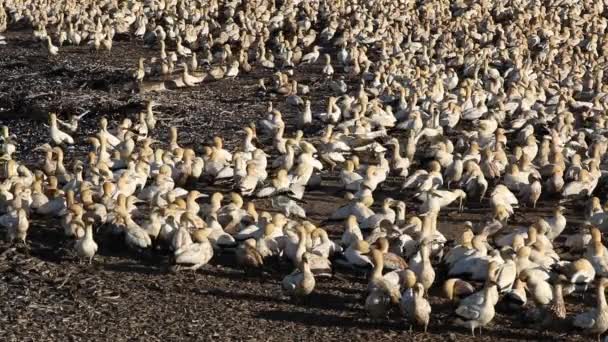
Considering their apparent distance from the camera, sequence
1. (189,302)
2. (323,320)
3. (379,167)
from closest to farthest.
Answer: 1. (323,320)
2. (189,302)
3. (379,167)

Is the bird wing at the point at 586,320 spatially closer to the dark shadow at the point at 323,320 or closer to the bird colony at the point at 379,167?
the bird colony at the point at 379,167

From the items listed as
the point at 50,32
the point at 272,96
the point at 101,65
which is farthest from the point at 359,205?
the point at 50,32

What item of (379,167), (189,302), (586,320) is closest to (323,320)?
(189,302)

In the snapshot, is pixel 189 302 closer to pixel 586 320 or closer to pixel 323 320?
pixel 323 320

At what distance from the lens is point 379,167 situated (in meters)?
13.1

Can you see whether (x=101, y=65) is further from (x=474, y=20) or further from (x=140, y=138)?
(x=474, y=20)

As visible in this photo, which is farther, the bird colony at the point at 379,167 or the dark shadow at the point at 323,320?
the bird colony at the point at 379,167

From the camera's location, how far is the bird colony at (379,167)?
9836mm

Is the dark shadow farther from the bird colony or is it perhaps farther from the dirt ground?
the bird colony

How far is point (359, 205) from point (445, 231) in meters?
1.19

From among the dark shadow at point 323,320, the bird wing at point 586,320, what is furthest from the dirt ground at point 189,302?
the bird wing at point 586,320

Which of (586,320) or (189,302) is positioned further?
(189,302)

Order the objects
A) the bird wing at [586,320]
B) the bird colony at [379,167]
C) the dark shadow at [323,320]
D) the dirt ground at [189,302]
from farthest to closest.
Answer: the bird colony at [379,167] < the dark shadow at [323,320] < the dirt ground at [189,302] < the bird wing at [586,320]

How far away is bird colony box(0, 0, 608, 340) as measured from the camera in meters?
9.84
